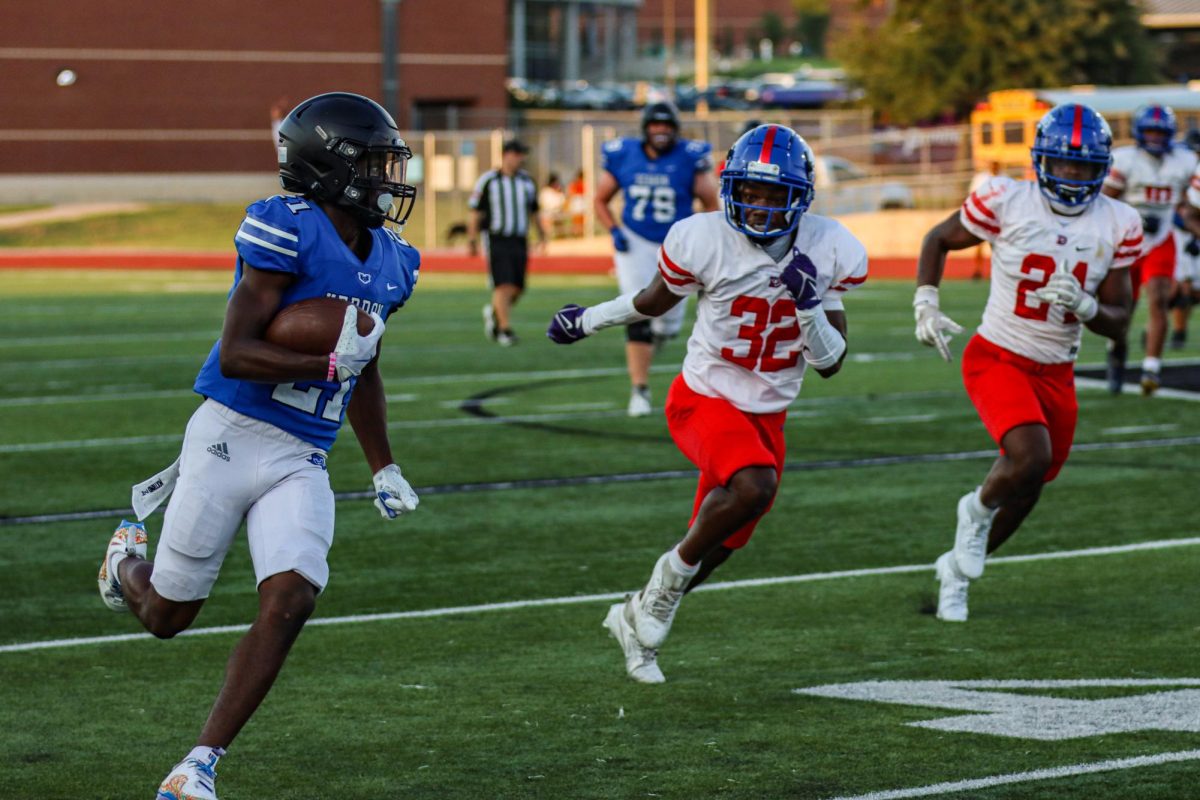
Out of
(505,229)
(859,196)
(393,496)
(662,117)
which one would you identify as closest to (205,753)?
(393,496)

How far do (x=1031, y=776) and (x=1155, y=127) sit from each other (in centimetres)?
979

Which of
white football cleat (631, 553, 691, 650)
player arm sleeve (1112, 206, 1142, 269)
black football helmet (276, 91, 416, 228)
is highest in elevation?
black football helmet (276, 91, 416, 228)

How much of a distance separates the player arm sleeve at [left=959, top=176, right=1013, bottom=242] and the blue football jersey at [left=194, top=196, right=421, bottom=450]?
128 inches

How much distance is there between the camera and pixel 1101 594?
304 inches

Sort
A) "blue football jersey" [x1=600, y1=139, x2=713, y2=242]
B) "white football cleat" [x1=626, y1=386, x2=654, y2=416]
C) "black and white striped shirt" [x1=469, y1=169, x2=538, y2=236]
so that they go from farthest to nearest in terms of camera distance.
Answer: "black and white striped shirt" [x1=469, y1=169, x2=538, y2=236], "white football cleat" [x1=626, y1=386, x2=654, y2=416], "blue football jersey" [x1=600, y1=139, x2=713, y2=242]

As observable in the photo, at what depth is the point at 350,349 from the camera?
4.80 metres

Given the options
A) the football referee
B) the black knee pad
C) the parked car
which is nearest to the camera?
the black knee pad

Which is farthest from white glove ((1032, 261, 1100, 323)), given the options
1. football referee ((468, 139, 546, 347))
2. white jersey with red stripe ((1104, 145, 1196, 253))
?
football referee ((468, 139, 546, 347))

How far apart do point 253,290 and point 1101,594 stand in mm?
4107

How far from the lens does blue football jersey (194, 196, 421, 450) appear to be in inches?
191

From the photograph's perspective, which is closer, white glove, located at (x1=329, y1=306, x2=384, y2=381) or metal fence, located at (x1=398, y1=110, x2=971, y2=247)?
white glove, located at (x1=329, y1=306, x2=384, y2=381)

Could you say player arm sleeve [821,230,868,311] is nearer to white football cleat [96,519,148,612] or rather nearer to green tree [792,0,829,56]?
white football cleat [96,519,148,612]

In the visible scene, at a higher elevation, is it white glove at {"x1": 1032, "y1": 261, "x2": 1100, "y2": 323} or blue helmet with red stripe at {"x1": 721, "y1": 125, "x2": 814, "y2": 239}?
blue helmet with red stripe at {"x1": 721, "y1": 125, "x2": 814, "y2": 239}

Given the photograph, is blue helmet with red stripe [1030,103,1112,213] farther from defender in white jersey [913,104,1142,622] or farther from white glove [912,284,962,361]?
white glove [912,284,962,361]
